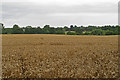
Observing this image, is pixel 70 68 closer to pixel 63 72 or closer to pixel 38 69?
pixel 63 72

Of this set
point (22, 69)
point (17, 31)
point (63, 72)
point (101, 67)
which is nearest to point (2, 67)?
point (22, 69)

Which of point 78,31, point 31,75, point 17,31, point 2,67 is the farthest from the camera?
point 78,31

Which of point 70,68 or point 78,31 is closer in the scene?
point 70,68

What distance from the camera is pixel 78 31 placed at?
90.1m

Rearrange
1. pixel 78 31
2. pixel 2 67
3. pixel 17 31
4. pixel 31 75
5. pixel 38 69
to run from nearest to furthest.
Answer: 1. pixel 31 75
2. pixel 38 69
3. pixel 2 67
4. pixel 17 31
5. pixel 78 31

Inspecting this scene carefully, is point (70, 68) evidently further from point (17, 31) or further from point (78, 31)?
point (78, 31)

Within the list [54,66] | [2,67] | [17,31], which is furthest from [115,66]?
[17,31]

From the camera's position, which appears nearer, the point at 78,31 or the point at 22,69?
the point at 22,69

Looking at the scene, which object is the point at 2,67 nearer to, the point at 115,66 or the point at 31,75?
the point at 31,75

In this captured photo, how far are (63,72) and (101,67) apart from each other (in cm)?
250

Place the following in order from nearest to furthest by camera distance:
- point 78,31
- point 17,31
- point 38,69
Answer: point 38,69, point 17,31, point 78,31

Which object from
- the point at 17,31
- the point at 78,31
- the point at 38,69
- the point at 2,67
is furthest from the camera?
the point at 78,31

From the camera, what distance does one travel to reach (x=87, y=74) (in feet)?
33.0

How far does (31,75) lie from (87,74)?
2851 millimetres
